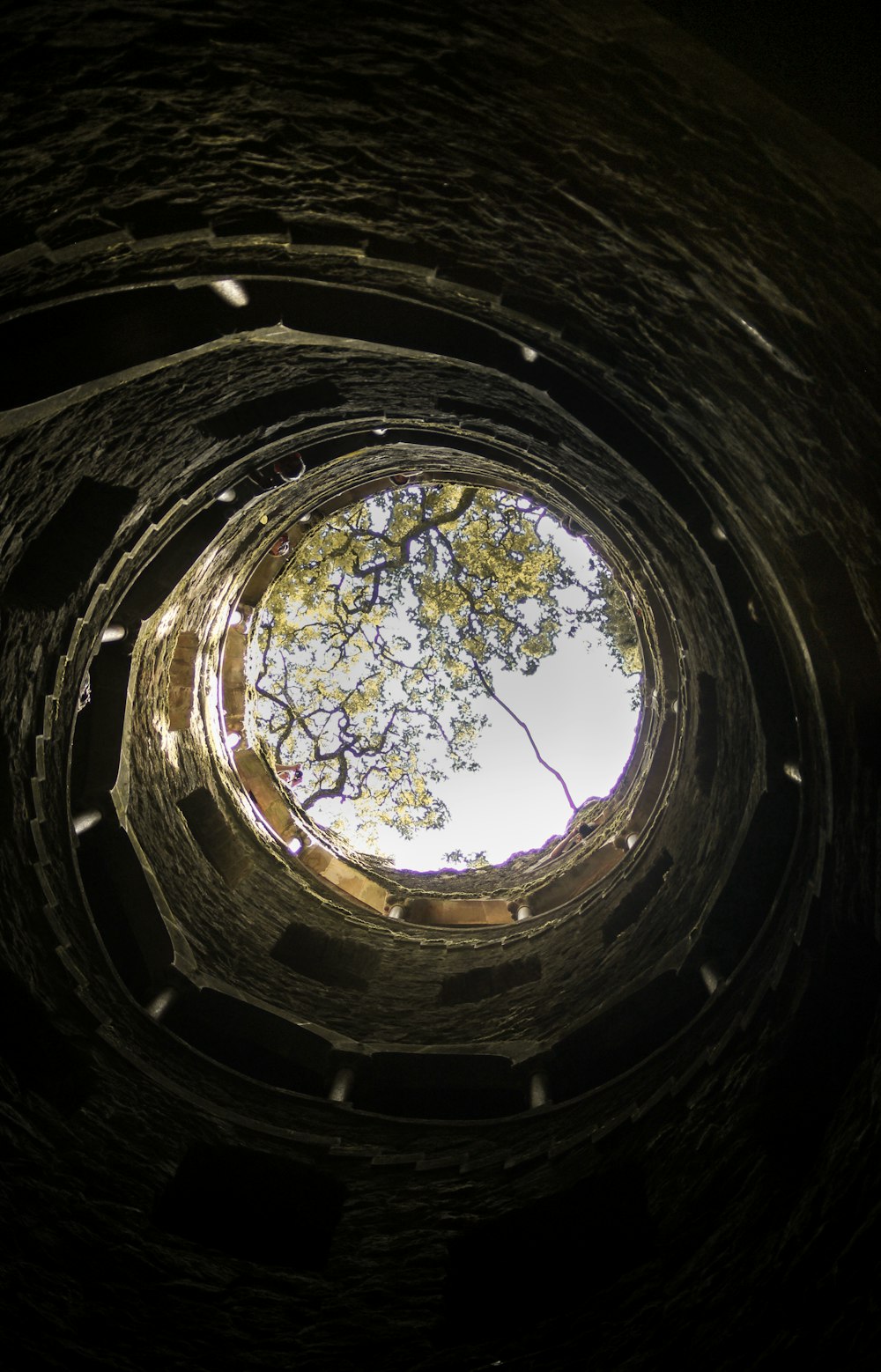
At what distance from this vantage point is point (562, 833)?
1126cm

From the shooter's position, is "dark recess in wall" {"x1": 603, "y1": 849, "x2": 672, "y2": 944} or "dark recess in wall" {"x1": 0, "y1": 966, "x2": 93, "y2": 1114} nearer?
"dark recess in wall" {"x1": 0, "y1": 966, "x2": 93, "y2": 1114}

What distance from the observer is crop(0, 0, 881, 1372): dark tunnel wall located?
3.10 metres

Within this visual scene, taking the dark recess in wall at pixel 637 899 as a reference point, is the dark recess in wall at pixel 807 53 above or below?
below

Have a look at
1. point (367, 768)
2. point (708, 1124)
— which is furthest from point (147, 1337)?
point (367, 768)

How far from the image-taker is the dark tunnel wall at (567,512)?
3096 millimetres

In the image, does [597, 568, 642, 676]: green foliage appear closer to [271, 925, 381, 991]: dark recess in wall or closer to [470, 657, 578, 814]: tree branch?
[470, 657, 578, 814]: tree branch

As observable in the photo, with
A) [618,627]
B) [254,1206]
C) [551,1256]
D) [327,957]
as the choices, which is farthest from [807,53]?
[618,627]

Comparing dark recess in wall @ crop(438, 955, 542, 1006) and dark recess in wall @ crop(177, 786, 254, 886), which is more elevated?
dark recess in wall @ crop(177, 786, 254, 886)

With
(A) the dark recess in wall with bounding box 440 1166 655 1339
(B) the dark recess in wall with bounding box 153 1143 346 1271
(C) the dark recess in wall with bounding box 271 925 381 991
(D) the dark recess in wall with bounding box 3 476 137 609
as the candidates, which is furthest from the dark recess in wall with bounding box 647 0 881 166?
(C) the dark recess in wall with bounding box 271 925 381 991

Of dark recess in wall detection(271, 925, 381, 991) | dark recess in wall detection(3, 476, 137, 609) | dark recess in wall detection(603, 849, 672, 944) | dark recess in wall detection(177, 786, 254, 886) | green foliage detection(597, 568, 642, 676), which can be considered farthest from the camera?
green foliage detection(597, 568, 642, 676)

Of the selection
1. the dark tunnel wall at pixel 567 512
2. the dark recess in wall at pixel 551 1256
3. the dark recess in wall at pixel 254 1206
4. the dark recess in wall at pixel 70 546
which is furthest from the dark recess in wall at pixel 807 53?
the dark recess in wall at pixel 254 1206

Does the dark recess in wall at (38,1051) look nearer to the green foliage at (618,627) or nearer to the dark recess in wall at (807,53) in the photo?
the dark recess in wall at (807,53)

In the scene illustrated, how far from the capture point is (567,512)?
8.84 m

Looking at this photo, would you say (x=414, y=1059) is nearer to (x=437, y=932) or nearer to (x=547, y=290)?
(x=437, y=932)
